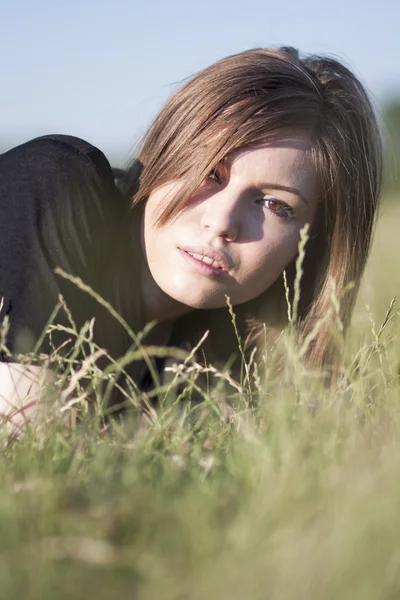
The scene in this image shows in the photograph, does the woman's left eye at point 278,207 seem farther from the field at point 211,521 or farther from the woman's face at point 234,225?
the field at point 211,521

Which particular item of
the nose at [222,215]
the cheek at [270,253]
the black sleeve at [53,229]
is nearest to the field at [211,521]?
the black sleeve at [53,229]

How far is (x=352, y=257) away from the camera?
3643 millimetres

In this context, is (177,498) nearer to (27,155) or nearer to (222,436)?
(222,436)

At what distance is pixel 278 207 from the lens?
315 centimetres

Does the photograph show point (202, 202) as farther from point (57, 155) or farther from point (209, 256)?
point (57, 155)

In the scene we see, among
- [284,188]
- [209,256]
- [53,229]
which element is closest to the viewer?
[53,229]

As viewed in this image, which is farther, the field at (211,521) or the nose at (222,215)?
the nose at (222,215)

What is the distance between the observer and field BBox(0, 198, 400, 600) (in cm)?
116

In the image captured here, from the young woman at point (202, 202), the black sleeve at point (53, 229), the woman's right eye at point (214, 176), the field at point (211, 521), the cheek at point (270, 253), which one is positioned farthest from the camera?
the cheek at point (270, 253)

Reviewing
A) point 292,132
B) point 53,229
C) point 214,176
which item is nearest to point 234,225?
point 214,176

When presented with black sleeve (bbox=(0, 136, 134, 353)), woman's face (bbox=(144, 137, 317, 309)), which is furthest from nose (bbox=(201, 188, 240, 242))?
black sleeve (bbox=(0, 136, 134, 353))

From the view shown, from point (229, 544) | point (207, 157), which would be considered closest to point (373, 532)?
point (229, 544)

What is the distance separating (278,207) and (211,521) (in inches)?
79.1

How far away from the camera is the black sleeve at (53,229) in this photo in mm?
2734
